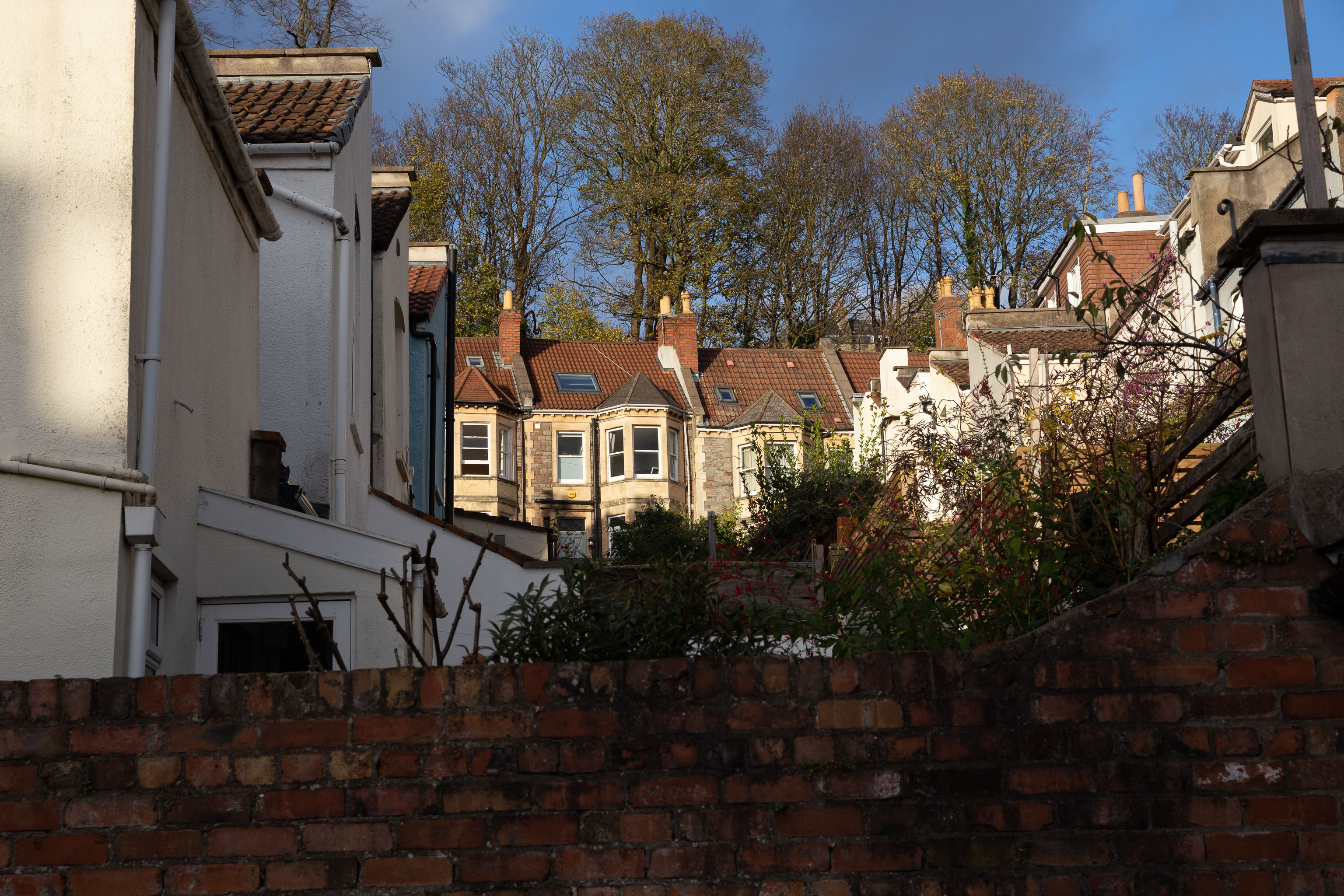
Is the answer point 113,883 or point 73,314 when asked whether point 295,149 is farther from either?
point 113,883

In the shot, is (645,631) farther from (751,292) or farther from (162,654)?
(751,292)

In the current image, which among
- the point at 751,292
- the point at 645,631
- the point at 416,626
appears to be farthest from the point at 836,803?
the point at 751,292

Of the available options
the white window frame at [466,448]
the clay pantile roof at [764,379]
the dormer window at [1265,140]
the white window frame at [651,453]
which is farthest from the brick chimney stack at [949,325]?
the white window frame at [466,448]

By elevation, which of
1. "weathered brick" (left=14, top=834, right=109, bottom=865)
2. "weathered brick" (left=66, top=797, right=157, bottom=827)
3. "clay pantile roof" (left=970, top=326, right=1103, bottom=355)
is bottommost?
"weathered brick" (left=14, top=834, right=109, bottom=865)

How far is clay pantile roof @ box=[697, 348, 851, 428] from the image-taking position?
4253 centimetres

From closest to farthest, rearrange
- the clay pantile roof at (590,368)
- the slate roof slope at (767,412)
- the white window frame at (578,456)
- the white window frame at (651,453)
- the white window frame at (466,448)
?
the white window frame at (466,448), the white window frame at (651,453), the slate roof slope at (767,412), the white window frame at (578,456), the clay pantile roof at (590,368)

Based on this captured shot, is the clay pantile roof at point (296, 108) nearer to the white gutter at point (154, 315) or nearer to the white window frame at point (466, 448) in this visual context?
the white gutter at point (154, 315)

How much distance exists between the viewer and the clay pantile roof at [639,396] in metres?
40.9

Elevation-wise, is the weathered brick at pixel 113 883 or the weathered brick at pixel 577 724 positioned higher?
the weathered brick at pixel 577 724

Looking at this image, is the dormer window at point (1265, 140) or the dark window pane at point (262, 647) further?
the dormer window at point (1265, 140)

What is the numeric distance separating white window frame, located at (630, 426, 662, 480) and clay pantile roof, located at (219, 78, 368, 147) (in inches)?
1109

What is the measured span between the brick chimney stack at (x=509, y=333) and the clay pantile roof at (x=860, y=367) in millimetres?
11042

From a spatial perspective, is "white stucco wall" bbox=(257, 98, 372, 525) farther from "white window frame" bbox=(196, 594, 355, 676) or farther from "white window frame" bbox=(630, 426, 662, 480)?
"white window frame" bbox=(630, 426, 662, 480)

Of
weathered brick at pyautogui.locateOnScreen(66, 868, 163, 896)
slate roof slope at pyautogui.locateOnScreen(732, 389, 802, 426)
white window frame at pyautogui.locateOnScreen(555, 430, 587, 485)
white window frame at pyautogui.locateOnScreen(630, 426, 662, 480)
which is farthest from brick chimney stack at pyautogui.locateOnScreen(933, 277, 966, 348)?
weathered brick at pyautogui.locateOnScreen(66, 868, 163, 896)
